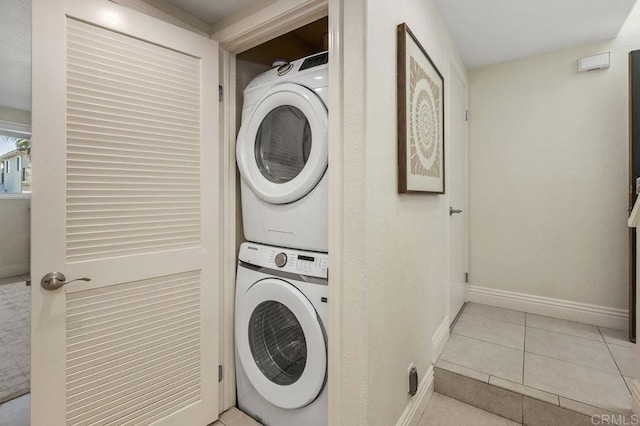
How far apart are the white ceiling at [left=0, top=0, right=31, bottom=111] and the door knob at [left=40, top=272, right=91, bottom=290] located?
179cm

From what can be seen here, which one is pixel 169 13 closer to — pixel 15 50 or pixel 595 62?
pixel 15 50

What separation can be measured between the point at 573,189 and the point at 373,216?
2.24 metres

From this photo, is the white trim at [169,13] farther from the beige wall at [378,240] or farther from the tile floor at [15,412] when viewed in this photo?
the tile floor at [15,412]

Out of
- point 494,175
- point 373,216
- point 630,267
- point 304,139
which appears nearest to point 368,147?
point 373,216

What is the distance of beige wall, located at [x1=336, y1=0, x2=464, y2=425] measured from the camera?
1.08 m

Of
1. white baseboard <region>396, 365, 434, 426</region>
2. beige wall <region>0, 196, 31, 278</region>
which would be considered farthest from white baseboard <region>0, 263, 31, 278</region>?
white baseboard <region>396, 365, 434, 426</region>

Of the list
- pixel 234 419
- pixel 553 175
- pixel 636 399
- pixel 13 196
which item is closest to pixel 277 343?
pixel 234 419

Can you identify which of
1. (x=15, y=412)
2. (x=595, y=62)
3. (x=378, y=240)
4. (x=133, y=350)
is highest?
(x=595, y=62)

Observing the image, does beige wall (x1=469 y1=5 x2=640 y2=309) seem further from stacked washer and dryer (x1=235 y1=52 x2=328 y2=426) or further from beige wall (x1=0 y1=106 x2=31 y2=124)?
beige wall (x1=0 y1=106 x2=31 y2=124)

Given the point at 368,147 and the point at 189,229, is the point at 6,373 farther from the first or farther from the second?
the point at 368,147

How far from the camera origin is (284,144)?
5.18 feet

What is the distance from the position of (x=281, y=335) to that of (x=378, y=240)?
0.81 metres

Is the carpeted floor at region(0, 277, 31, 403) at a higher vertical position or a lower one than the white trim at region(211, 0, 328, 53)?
lower

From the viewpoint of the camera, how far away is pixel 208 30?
165 cm
